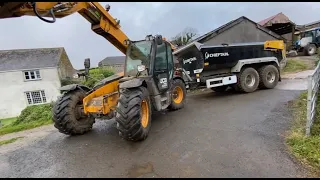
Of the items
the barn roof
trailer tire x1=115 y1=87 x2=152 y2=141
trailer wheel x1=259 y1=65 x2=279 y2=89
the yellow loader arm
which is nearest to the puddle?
trailer tire x1=115 y1=87 x2=152 y2=141

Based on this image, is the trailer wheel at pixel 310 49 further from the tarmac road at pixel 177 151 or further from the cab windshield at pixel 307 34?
the tarmac road at pixel 177 151

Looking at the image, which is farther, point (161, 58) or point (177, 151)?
point (161, 58)

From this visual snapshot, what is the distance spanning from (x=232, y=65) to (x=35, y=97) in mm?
25088

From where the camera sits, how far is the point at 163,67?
19.7 feet

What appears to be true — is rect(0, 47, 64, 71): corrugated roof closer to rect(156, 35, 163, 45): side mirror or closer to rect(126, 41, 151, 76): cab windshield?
rect(126, 41, 151, 76): cab windshield

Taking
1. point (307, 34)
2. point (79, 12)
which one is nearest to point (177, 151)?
point (79, 12)

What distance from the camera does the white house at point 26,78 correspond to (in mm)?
25031

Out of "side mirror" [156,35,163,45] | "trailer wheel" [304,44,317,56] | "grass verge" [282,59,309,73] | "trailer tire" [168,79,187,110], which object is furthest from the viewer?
"trailer wheel" [304,44,317,56]

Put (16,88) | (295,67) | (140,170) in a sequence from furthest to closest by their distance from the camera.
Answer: (16,88) < (295,67) < (140,170)

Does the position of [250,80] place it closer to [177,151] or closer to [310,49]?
[177,151]

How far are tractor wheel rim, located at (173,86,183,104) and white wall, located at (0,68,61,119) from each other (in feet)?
74.6

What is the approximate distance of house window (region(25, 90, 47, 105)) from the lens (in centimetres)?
2606

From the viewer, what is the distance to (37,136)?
623cm

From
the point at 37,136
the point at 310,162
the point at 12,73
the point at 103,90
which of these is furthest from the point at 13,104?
the point at 310,162
